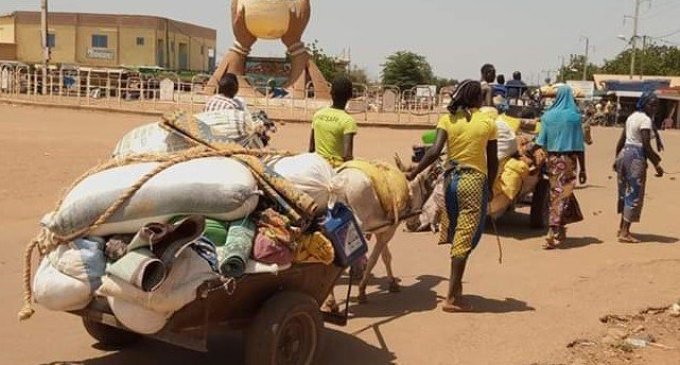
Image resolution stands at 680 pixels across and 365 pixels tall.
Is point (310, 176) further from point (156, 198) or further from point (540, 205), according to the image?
point (540, 205)

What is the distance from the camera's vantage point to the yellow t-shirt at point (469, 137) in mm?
5941

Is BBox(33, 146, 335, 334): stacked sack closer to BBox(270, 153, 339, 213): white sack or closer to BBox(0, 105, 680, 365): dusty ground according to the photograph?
BBox(270, 153, 339, 213): white sack

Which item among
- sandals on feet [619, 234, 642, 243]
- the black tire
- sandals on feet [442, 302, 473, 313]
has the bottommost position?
sandals on feet [442, 302, 473, 313]

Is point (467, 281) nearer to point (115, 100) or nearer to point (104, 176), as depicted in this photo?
point (104, 176)

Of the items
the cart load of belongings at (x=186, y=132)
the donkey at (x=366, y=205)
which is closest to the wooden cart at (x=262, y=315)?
the donkey at (x=366, y=205)

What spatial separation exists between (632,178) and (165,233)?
6.76 m

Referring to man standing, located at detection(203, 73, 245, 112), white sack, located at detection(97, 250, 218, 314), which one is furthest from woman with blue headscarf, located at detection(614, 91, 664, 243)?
white sack, located at detection(97, 250, 218, 314)

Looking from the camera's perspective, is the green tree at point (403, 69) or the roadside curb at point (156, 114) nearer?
the roadside curb at point (156, 114)

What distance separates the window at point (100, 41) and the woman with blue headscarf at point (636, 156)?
205ft

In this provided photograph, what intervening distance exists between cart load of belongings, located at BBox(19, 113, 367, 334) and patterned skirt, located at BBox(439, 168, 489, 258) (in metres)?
1.88

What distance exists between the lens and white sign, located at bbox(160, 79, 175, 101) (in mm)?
34562

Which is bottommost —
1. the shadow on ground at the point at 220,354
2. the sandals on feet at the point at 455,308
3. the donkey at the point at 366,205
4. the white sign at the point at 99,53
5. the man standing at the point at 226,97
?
the shadow on ground at the point at 220,354

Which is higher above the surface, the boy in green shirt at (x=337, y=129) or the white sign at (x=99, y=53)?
the white sign at (x=99, y=53)

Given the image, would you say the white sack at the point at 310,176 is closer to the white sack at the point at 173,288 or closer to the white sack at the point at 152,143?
the white sack at the point at 152,143
